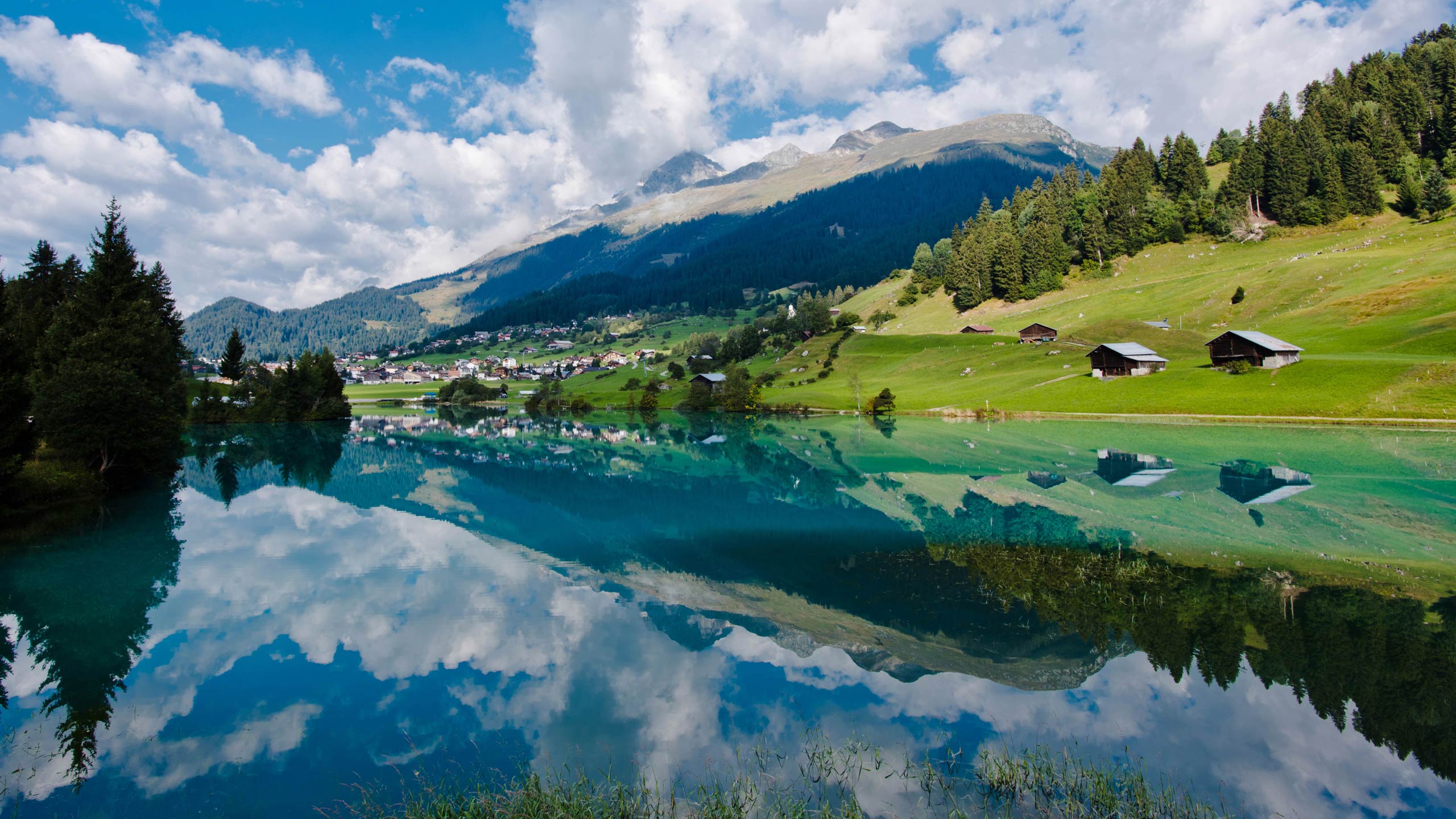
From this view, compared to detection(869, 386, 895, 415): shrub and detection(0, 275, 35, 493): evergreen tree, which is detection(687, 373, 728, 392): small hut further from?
detection(0, 275, 35, 493): evergreen tree

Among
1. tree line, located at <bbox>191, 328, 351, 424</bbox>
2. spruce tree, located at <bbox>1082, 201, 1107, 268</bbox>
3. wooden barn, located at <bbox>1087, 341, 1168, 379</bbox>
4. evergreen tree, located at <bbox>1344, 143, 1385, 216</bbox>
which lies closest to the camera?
wooden barn, located at <bbox>1087, 341, 1168, 379</bbox>

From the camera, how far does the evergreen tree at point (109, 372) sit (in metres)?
34.2

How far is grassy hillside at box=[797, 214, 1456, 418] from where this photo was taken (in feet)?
200

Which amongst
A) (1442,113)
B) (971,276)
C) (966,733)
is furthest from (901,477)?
(1442,113)

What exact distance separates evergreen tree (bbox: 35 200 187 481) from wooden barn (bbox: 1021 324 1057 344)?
104 m

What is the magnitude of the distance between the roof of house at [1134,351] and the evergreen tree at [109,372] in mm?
91946

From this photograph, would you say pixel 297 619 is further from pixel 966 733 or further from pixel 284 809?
pixel 966 733

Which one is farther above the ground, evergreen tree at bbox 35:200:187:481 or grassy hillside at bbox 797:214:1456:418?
evergreen tree at bbox 35:200:187:481

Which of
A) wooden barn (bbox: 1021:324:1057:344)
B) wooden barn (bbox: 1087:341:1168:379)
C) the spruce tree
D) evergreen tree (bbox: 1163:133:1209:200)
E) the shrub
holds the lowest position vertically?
the shrub

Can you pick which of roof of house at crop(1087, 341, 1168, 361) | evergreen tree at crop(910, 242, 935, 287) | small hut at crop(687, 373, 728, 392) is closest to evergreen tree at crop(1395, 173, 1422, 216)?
roof of house at crop(1087, 341, 1168, 361)

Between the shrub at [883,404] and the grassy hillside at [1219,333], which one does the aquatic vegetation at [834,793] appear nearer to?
the grassy hillside at [1219,333]

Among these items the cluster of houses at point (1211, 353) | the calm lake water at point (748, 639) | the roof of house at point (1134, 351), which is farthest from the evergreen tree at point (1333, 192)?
the calm lake water at point (748, 639)

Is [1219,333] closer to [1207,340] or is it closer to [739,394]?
→ [1207,340]

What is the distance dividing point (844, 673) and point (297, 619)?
1566 centimetres
